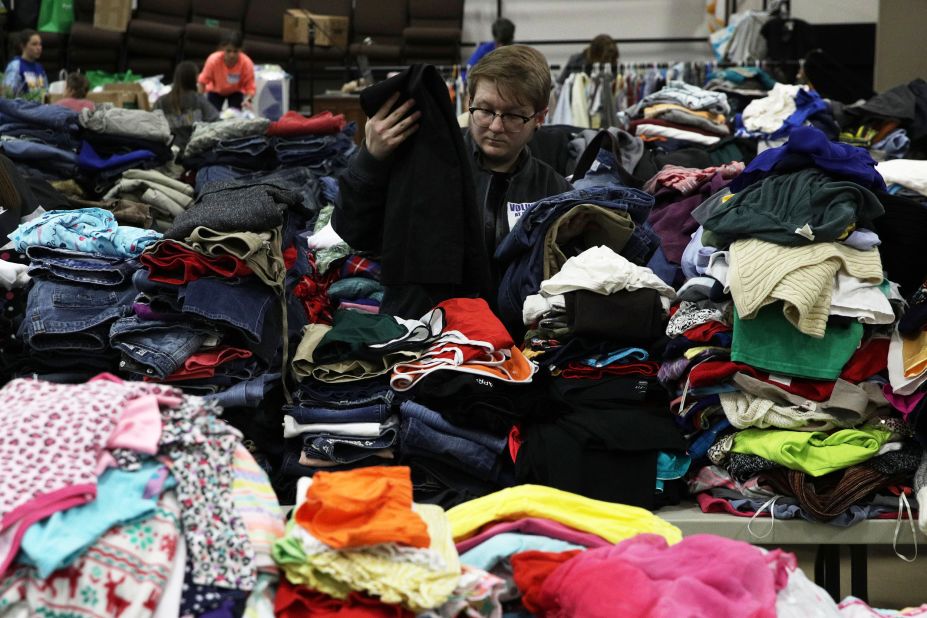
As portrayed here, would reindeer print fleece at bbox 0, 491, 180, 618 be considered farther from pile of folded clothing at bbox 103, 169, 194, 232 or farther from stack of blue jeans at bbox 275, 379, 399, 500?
pile of folded clothing at bbox 103, 169, 194, 232

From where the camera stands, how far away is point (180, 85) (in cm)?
727

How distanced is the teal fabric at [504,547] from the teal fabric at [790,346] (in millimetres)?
952

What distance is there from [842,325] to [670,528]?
906mm

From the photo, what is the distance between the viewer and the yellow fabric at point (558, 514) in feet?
5.66

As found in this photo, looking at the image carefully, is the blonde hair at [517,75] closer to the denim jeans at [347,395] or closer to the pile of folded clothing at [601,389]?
the pile of folded clothing at [601,389]

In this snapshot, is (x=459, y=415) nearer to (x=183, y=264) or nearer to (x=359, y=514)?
(x=183, y=264)

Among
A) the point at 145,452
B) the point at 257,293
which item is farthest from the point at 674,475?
the point at 145,452

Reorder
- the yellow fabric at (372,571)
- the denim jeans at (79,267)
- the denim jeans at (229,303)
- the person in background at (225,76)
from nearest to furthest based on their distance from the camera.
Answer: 1. the yellow fabric at (372,571)
2. the denim jeans at (229,303)
3. the denim jeans at (79,267)
4. the person in background at (225,76)

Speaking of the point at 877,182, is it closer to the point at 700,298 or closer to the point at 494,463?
the point at 700,298

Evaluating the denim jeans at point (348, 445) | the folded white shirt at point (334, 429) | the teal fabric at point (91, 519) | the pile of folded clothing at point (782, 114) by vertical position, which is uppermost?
the pile of folded clothing at point (782, 114)

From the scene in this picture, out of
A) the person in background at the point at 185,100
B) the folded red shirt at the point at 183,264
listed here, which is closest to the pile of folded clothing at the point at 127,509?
the folded red shirt at the point at 183,264

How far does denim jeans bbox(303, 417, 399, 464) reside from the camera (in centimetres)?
240

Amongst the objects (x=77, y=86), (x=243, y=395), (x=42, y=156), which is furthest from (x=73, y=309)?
(x=77, y=86)

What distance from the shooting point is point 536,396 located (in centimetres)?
248
